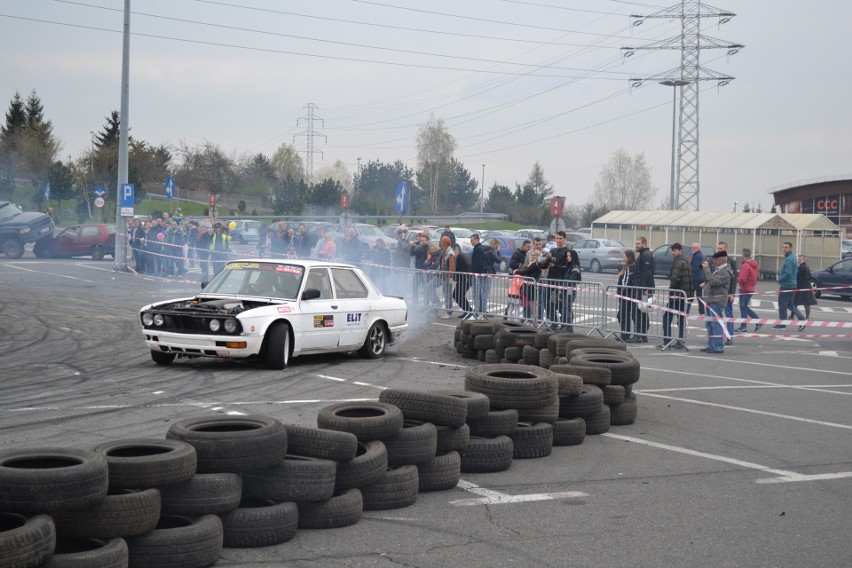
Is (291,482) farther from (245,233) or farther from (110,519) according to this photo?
(245,233)

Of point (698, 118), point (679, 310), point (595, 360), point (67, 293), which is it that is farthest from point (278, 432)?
point (698, 118)

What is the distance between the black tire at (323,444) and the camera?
599 cm

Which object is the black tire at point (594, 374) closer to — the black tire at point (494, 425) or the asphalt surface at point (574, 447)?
the asphalt surface at point (574, 447)

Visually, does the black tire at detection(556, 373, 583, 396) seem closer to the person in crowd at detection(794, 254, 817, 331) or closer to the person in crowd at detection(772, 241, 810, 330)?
the person in crowd at detection(772, 241, 810, 330)

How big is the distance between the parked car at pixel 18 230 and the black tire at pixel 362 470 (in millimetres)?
37474

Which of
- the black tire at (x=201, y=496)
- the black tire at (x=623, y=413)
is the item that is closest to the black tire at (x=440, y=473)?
the black tire at (x=201, y=496)

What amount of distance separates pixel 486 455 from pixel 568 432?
4.46 ft

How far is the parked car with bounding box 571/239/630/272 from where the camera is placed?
43531 millimetres

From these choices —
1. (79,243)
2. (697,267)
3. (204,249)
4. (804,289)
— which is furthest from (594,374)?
(79,243)

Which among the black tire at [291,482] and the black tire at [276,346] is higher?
the black tire at [276,346]

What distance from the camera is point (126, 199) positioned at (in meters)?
33.8

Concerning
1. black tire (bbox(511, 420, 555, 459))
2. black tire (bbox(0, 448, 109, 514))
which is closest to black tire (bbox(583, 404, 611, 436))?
black tire (bbox(511, 420, 555, 459))

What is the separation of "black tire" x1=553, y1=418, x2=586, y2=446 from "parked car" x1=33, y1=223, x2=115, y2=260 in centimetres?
3630

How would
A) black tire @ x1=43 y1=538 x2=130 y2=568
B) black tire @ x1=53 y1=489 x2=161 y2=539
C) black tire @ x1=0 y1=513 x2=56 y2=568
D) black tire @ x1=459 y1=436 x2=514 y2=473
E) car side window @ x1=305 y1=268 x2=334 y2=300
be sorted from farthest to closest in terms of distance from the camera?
car side window @ x1=305 y1=268 x2=334 y2=300, black tire @ x1=459 y1=436 x2=514 y2=473, black tire @ x1=53 y1=489 x2=161 y2=539, black tire @ x1=43 y1=538 x2=130 y2=568, black tire @ x1=0 y1=513 x2=56 y2=568
